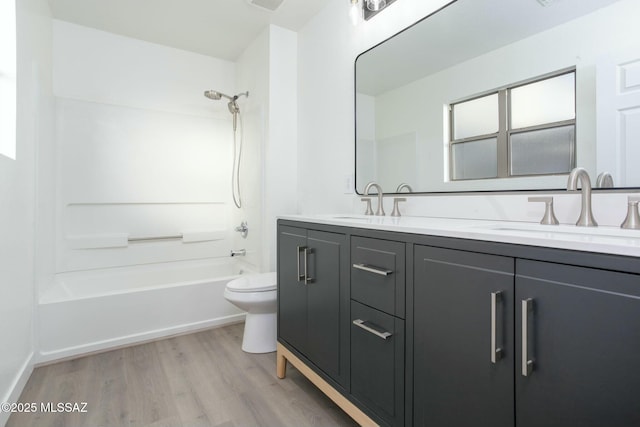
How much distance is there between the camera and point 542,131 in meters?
1.19

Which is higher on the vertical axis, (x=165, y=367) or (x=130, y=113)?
(x=130, y=113)

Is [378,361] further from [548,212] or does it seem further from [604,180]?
[604,180]

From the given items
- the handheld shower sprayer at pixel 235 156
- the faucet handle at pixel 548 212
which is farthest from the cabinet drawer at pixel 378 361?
the handheld shower sprayer at pixel 235 156

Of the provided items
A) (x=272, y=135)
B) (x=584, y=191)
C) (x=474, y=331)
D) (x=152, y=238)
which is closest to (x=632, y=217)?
(x=584, y=191)

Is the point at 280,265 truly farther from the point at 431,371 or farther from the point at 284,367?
the point at 431,371

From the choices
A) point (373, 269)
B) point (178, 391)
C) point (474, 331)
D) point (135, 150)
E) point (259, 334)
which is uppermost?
point (135, 150)

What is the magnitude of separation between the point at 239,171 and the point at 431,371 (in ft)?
8.88

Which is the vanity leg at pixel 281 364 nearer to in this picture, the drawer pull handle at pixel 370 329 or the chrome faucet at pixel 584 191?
the drawer pull handle at pixel 370 329

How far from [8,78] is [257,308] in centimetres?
185

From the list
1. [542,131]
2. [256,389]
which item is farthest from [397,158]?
[256,389]

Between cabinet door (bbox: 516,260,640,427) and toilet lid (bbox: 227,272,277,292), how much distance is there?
1623 millimetres

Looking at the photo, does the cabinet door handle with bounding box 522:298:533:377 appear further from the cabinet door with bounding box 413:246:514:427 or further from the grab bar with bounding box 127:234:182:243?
the grab bar with bounding box 127:234:182:243

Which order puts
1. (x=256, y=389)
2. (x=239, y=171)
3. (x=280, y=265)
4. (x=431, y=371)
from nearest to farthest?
(x=431, y=371)
(x=256, y=389)
(x=280, y=265)
(x=239, y=171)

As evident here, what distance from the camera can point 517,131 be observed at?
4.17ft
